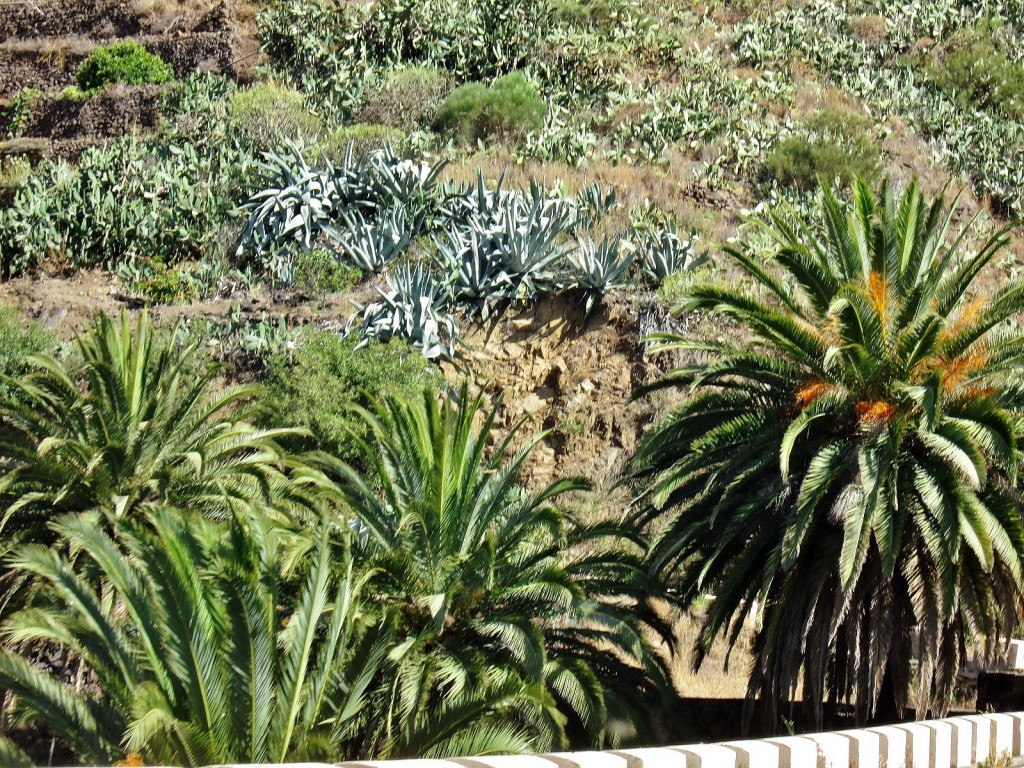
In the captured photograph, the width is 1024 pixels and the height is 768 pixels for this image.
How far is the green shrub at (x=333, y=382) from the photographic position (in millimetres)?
18859

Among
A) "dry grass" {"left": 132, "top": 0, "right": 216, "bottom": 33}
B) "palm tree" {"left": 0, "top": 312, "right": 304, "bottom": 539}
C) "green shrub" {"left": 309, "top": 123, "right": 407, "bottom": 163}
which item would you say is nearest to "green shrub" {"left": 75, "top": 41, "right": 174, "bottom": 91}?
"dry grass" {"left": 132, "top": 0, "right": 216, "bottom": 33}

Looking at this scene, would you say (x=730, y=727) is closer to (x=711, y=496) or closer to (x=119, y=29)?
(x=711, y=496)

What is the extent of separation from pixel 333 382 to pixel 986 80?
69.8 ft

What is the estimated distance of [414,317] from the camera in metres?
21.2

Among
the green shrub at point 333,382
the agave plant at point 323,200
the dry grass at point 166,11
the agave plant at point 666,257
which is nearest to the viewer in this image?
the green shrub at point 333,382

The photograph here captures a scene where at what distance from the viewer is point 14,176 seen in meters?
29.5

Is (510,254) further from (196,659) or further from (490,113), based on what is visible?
(196,659)

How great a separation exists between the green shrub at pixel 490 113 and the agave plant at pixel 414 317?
8.42 meters

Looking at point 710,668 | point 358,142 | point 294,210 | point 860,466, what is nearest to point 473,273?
point 294,210

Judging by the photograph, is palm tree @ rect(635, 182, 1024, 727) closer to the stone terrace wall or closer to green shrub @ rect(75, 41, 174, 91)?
the stone terrace wall

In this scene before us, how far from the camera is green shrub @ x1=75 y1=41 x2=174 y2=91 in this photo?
34281 mm

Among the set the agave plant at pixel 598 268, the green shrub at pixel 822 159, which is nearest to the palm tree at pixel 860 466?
the agave plant at pixel 598 268

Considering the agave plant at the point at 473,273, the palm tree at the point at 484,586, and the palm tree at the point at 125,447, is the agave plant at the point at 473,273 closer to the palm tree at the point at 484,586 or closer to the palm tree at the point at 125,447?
the palm tree at the point at 125,447

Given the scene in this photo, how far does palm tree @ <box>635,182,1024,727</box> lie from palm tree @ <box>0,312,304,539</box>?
16.2 ft
